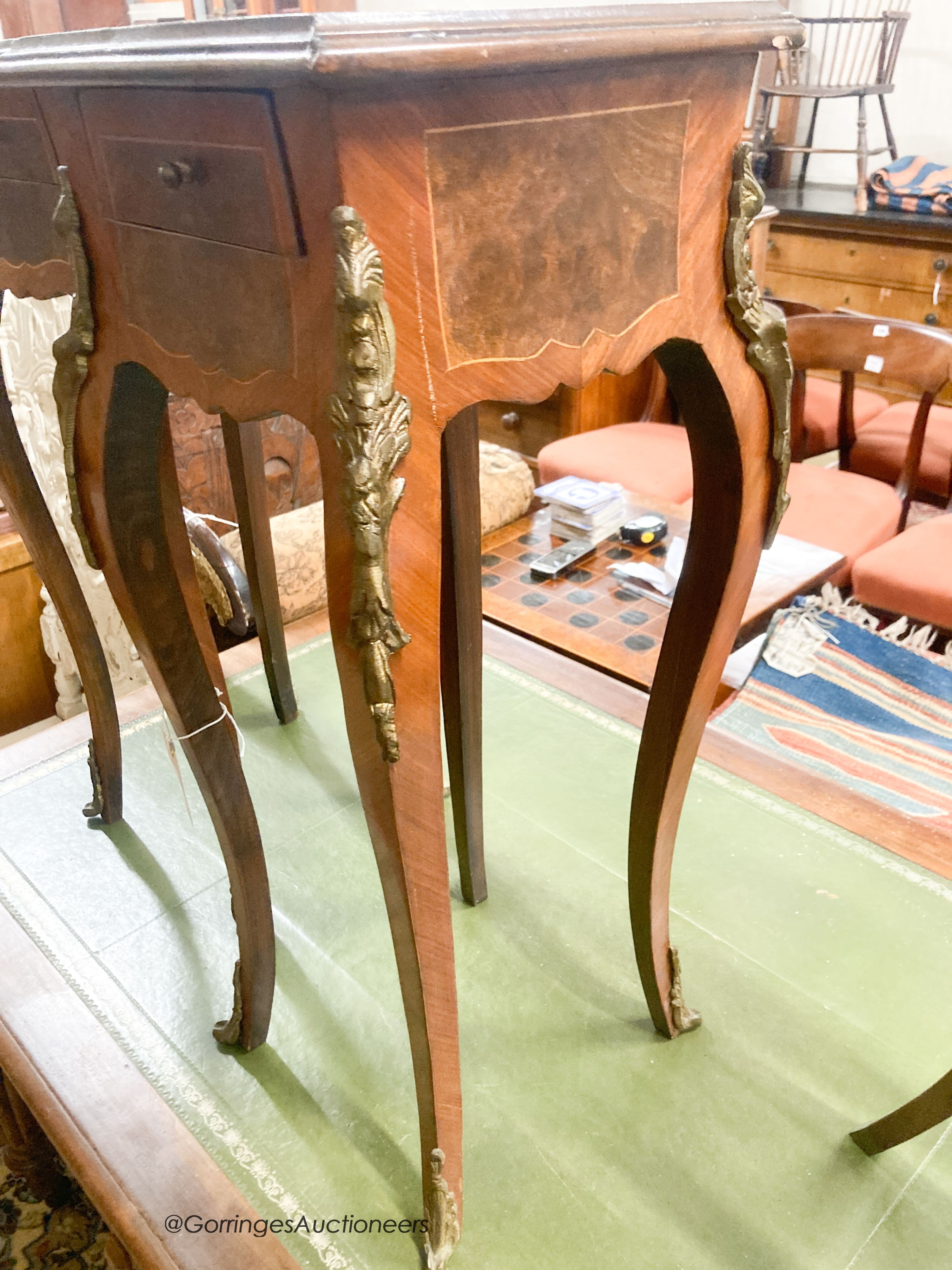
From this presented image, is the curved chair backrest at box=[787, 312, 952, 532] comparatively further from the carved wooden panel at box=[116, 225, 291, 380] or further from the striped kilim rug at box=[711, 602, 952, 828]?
the carved wooden panel at box=[116, 225, 291, 380]

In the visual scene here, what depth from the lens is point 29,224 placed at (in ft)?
2.52

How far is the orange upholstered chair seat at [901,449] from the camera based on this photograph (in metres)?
2.47

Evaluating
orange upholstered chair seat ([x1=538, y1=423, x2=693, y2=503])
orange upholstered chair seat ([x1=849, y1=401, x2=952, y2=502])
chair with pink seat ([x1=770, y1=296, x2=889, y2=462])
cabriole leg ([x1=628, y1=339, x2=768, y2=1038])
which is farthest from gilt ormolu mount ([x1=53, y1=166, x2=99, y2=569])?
chair with pink seat ([x1=770, y1=296, x2=889, y2=462])

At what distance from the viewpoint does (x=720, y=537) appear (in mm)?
801

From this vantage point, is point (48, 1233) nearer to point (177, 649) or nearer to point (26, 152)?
point (177, 649)

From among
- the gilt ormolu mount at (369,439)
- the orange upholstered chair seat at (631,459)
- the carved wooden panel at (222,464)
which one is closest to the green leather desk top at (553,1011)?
the gilt ormolu mount at (369,439)

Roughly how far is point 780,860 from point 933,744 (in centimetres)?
48

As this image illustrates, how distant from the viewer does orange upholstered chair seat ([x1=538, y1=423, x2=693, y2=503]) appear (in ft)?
7.50

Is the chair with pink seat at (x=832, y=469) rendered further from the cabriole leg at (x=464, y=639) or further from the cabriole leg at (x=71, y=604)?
the cabriole leg at (x=71, y=604)

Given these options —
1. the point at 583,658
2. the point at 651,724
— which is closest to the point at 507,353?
the point at 651,724

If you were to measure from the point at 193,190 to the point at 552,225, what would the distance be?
21 centimetres

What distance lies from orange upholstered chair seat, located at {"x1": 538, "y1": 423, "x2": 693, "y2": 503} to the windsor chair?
1450mm

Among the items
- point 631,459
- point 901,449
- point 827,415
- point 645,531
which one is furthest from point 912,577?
point 827,415

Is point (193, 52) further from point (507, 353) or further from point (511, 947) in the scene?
point (511, 947)
